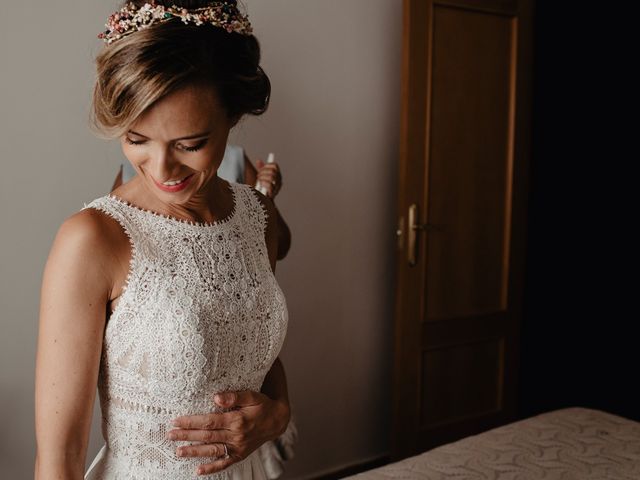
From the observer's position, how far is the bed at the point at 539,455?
1.68 metres

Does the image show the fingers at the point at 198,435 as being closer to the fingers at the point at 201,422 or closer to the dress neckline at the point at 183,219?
the fingers at the point at 201,422

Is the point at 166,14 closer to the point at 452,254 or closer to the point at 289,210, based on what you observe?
the point at 289,210

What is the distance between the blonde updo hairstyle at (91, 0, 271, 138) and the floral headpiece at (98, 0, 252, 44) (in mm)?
10

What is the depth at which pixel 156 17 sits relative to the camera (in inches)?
42.9

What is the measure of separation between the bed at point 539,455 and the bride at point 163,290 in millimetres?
577

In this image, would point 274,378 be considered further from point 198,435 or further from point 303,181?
point 303,181

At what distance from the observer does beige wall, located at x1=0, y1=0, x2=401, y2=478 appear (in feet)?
7.76

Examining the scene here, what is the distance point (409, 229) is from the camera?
336 centimetres

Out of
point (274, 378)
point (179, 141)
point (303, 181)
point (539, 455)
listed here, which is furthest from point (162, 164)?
point (303, 181)

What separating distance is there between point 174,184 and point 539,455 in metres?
1.21

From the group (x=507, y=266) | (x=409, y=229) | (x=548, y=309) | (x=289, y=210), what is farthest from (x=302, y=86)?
(x=548, y=309)

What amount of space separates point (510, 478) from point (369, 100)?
7.05ft

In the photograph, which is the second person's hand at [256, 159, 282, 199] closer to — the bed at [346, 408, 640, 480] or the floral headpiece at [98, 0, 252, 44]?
the bed at [346, 408, 640, 480]

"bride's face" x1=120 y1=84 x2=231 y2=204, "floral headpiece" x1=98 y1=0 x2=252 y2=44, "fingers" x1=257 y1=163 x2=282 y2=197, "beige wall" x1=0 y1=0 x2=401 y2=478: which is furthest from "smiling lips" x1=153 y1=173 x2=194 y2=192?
"beige wall" x1=0 y1=0 x2=401 y2=478
